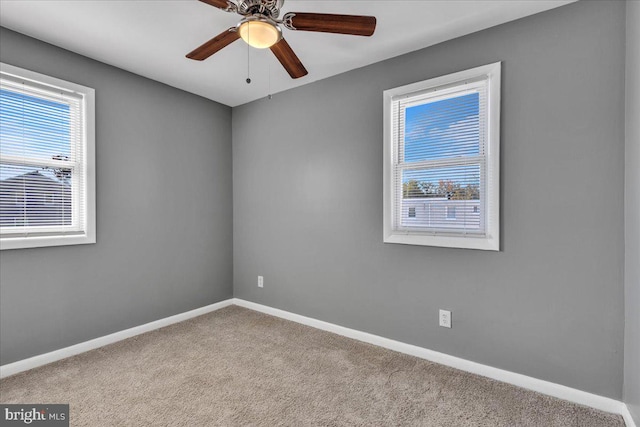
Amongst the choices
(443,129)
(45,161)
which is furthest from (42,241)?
(443,129)

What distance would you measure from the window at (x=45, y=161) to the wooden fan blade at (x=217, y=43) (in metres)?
1.43

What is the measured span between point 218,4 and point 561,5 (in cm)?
206

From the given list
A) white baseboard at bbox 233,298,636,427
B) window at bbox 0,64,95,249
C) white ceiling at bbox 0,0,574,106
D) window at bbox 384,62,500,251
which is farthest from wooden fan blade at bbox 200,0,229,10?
white baseboard at bbox 233,298,636,427

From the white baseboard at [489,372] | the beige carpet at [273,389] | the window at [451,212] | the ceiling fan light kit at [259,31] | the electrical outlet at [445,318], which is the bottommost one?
the beige carpet at [273,389]

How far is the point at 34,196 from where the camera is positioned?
2.39m

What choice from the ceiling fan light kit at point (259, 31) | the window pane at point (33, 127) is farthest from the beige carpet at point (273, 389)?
the ceiling fan light kit at point (259, 31)

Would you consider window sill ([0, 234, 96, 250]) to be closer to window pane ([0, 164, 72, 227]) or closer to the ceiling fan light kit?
window pane ([0, 164, 72, 227])

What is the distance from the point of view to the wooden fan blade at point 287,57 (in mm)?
1743

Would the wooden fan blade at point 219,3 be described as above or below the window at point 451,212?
Result: above

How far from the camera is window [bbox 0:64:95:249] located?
226 centimetres

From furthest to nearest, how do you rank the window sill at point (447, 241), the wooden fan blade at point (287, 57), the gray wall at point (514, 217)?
the window sill at point (447, 241)
the gray wall at point (514, 217)
the wooden fan blade at point (287, 57)

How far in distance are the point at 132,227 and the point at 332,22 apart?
256 centimetres

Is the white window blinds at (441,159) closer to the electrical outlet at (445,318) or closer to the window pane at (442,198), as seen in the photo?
the window pane at (442,198)

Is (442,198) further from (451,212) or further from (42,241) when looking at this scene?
(42,241)
